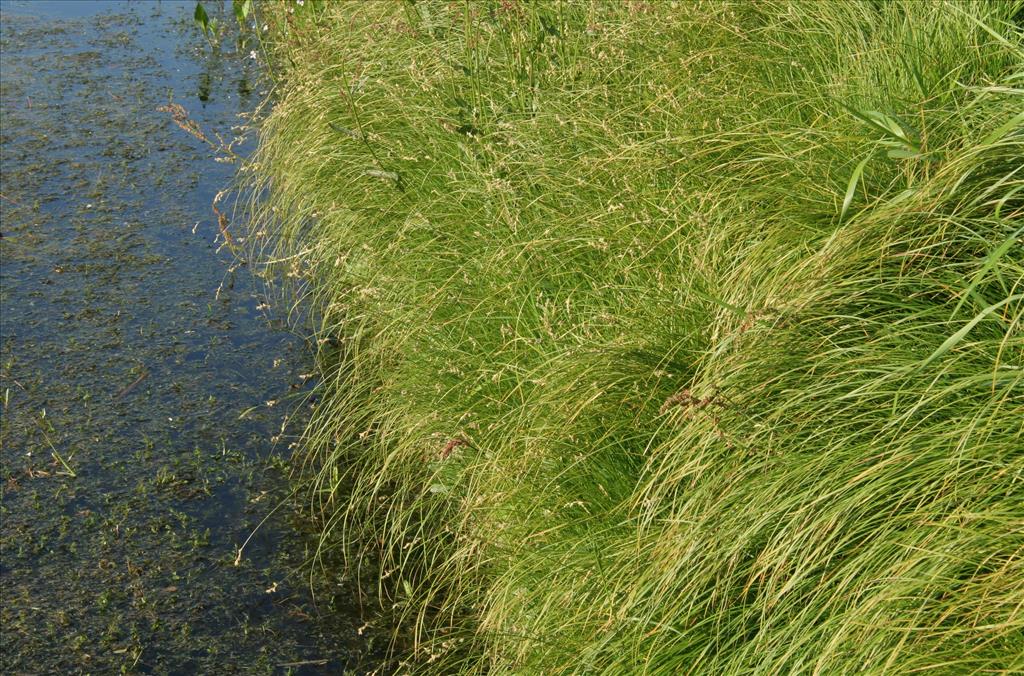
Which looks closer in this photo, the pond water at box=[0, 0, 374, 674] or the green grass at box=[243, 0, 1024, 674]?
the green grass at box=[243, 0, 1024, 674]

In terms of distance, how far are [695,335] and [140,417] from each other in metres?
2.43

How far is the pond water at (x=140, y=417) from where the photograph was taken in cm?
338

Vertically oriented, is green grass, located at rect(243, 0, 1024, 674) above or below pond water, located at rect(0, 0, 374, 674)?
above

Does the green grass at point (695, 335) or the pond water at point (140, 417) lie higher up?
the green grass at point (695, 335)

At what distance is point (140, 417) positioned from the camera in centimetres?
432

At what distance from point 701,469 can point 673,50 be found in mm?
1927

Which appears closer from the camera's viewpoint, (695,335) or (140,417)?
(695,335)

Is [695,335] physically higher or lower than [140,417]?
higher

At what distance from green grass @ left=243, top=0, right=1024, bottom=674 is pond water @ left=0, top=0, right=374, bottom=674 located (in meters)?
0.31

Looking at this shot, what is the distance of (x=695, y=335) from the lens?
9.07 feet

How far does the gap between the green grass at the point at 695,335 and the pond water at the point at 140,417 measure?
1.02 ft

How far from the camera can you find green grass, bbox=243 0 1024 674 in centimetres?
217

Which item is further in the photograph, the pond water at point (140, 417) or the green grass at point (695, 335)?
the pond water at point (140, 417)

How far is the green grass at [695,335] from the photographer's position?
2166 mm
